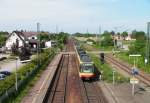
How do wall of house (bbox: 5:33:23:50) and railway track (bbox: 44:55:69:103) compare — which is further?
wall of house (bbox: 5:33:23:50)

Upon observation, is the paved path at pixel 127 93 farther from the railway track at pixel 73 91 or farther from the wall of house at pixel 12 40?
the wall of house at pixel 12 40

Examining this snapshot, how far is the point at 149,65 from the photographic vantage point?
2192 inches

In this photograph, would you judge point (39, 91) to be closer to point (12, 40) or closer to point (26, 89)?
point (26, 89)

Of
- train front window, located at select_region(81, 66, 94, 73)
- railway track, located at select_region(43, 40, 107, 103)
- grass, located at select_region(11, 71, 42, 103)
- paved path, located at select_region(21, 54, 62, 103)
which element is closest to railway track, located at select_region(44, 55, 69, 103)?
railway track, located at select_region(43, 40, 107, 103)

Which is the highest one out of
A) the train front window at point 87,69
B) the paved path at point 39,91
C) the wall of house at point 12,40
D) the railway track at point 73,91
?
the wall of house at point 12,40

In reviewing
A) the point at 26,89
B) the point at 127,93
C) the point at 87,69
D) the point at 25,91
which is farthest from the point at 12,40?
the point at 127,93

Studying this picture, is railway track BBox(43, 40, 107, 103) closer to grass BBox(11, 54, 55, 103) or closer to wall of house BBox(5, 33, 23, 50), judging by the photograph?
grass BBox(11, 54, 55, 103)

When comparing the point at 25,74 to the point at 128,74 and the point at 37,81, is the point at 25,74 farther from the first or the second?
the point at 128,74

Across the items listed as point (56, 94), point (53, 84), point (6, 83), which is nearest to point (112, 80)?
point (53, 84)

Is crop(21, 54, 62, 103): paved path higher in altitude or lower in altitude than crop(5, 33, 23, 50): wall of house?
lower

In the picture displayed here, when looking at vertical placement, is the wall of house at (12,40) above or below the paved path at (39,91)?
above

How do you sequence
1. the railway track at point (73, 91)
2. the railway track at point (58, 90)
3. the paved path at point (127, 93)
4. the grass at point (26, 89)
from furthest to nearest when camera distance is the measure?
the railway track at point (58, 90), the railway track at point (73, 91), the paved path at point (127, 93), the grass at point (26, 89)

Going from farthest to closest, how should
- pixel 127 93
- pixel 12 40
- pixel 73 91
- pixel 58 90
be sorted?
1. pixel 12 40
2. pixel 58 90
3. pixel 73 91
4. pixel 127 93

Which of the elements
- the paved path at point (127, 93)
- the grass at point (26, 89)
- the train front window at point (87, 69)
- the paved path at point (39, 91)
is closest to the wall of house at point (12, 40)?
the grass at point (26, 89)
